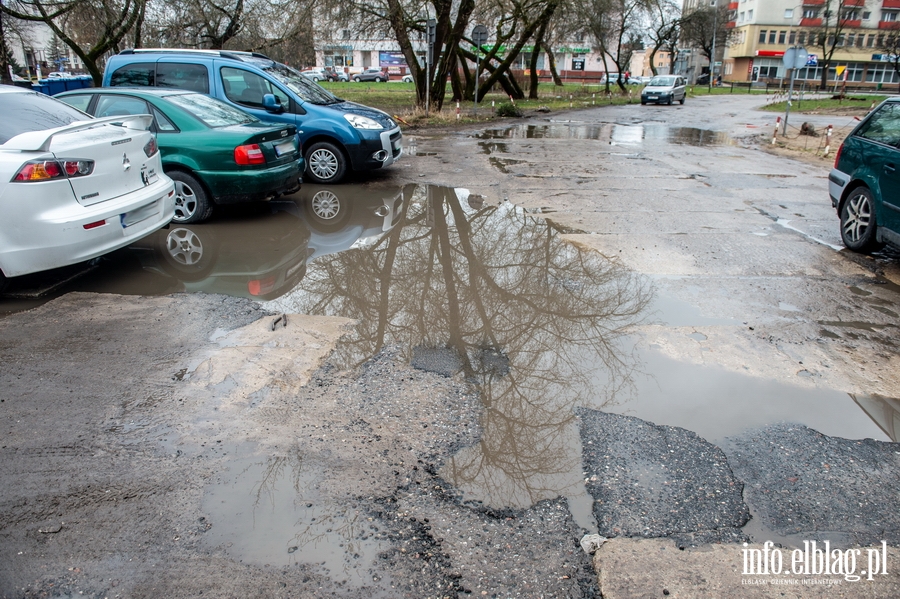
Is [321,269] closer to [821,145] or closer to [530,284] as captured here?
[530,284]

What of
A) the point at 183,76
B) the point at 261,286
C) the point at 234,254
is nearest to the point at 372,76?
the point at 183,76

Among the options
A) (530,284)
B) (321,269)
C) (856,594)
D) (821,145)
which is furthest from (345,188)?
(821,145)

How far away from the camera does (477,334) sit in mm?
4766

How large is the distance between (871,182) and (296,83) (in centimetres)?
871

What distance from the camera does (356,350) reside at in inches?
176

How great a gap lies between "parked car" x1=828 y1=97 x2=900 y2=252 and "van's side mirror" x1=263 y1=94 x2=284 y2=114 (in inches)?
317

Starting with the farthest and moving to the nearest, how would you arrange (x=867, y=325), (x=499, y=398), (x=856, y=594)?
(x=867, y=325)
(x=499, y=398)
(x=856, y=594)

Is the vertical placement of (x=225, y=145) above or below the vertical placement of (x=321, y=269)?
above

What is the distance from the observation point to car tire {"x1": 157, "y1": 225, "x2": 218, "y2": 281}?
20.1 ft

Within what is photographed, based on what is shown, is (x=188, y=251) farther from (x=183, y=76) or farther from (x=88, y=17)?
(x=88, y=17)

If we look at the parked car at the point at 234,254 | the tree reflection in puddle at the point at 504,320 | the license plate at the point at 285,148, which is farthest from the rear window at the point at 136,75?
the tree reflection in puddle at the point at 504,320

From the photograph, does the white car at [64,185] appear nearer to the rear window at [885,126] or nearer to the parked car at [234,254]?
the parked car at [234,254]

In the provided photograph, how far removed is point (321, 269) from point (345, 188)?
14.1ft

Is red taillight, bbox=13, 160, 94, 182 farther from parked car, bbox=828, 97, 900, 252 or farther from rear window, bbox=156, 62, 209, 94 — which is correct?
parked car, bbox=828, 97, 900, 252
